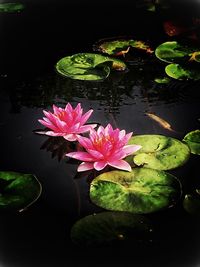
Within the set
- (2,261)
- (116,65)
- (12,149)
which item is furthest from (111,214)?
(116,65)

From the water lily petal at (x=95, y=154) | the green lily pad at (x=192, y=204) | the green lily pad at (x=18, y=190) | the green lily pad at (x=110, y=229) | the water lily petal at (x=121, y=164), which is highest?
the water lily petal at (x=95, y=154)

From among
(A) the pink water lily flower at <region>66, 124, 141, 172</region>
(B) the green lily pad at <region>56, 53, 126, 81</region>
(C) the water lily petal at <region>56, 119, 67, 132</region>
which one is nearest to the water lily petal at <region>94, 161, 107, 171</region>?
(A) the pink water lily flower at <region>66, 124, 141, 172</region>

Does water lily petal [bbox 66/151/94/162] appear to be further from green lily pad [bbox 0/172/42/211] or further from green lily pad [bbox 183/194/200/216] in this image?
green lily pad [bbox 183/194/200/216]

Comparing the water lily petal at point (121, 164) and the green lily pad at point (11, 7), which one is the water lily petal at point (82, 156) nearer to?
the water lily petal at point (121, 164)

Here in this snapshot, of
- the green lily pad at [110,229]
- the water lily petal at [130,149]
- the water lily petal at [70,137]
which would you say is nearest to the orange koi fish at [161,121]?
the water lily petal at [130,149]

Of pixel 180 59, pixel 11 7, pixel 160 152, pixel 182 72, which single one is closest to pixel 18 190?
pixel 160 152

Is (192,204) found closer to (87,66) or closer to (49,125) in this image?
(49,125)
